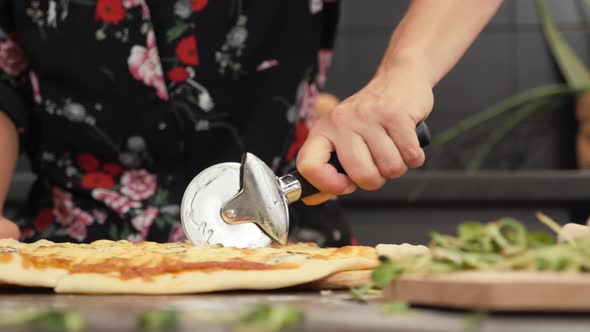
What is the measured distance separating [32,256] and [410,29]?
1.83 feet

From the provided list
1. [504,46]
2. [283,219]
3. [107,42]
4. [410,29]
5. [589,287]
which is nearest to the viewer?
[589,287]

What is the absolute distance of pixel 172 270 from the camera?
76 cm

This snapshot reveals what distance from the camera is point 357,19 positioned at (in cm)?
278

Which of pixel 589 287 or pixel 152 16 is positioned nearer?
pixel 589 287

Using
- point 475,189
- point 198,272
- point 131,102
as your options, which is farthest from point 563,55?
point 198,272

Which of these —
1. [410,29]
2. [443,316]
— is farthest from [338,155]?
[443,316]

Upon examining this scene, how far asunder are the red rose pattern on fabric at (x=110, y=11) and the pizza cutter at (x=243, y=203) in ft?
1.07

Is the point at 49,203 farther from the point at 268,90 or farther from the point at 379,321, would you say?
the point at 379,321

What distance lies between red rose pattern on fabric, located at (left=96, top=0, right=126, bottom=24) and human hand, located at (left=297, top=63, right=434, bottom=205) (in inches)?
14.6

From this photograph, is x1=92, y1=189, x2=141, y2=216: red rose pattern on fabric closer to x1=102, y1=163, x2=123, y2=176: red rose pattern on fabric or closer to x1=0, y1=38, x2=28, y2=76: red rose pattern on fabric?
x1=102, y1=163, x2=123, y2=176: red rose pattern on fabric

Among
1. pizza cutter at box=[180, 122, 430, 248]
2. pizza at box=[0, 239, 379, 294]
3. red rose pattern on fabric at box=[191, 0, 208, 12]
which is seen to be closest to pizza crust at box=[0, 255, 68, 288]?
pizza at box=[0, 239, 379, 294]

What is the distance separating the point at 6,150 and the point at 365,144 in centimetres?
57

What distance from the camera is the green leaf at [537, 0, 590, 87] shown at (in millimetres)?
2600

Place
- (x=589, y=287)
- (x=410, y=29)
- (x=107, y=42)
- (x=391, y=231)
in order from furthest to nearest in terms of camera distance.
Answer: (x=391, y=231) → (x=107, y=42) → (x=410, y=29) → (x=589, y=287)
